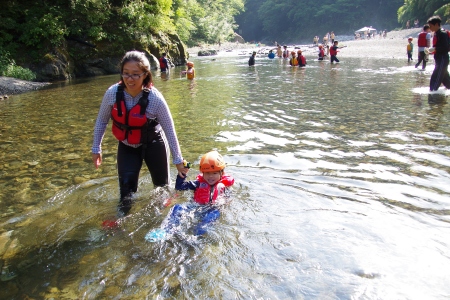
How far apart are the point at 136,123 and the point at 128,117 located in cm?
11

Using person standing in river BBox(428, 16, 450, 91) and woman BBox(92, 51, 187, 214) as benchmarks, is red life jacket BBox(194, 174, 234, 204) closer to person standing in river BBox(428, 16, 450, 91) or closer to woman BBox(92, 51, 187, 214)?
woman BBox(92, 51, 187, 214)

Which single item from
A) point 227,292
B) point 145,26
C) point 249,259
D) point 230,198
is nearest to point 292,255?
point 249,259

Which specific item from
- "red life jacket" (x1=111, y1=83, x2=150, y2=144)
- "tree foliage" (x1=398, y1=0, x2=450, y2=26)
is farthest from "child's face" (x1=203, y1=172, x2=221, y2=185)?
"tree foliage" (x1=398, y1=0, x2=450, y2=26)

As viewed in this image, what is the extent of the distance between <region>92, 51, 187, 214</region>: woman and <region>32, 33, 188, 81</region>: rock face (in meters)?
21.4

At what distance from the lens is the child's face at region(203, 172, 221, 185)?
4824 mm

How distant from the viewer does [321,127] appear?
27.1 ft

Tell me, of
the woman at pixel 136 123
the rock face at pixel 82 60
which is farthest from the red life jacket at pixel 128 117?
the rock face at pixel 82 60

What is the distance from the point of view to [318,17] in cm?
9644

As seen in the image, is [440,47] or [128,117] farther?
[440,47]

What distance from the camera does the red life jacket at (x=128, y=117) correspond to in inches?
157

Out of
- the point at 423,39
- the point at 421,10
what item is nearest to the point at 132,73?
the point at 423,39

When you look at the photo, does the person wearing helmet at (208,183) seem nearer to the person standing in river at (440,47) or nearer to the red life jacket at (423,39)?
the person standing in river at (440,47)

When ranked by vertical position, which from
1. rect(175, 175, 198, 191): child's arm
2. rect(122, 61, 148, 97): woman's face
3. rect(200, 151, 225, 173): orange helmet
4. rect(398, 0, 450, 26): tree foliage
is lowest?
rect(175, 175, 198, 191): child's arm

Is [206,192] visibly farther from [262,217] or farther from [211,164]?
[262,217]
